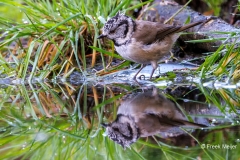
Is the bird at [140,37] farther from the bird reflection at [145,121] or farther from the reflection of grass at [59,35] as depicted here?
the bird reflection at [145,121]

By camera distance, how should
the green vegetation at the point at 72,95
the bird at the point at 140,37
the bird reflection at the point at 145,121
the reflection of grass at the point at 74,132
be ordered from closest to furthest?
the reflection of grass at the point at 74,132 < the green vegetation at the point at 72,95 < the bird reflection at the point at 145,121 < the bird at the point at 140,37

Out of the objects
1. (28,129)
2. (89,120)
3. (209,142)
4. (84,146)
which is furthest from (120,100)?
(209,142)

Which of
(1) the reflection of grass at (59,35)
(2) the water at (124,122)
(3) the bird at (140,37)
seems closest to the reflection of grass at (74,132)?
(2) the water at (124,122)

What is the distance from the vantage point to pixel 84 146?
3199mm

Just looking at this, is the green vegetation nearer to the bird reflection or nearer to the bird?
the bird reflection

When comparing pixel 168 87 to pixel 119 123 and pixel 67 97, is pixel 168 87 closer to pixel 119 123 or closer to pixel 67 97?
pixel 67 97

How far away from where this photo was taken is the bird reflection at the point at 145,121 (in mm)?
3287

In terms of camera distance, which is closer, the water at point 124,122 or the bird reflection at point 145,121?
the water at point 124,122

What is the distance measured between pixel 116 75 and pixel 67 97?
1.32m

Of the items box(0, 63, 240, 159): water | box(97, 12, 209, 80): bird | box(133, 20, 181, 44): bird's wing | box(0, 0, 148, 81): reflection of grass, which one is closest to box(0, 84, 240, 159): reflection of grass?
box(0, 63, 240, 159): water

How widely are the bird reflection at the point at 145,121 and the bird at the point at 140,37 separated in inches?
48.7

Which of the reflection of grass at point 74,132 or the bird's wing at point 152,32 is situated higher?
the reflection of grass at point 74,132

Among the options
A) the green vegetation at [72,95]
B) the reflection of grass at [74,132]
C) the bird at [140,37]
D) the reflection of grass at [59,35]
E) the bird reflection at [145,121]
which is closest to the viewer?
the reflection of grass at [74,132]

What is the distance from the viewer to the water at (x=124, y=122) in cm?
296
